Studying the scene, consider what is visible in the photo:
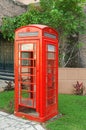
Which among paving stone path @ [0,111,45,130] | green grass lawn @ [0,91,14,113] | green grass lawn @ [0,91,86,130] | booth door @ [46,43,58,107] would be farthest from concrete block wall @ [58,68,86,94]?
paving stone path @ [0,111,45,130]

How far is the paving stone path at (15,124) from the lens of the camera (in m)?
6.41

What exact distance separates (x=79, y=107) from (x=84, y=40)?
5016 millimetres

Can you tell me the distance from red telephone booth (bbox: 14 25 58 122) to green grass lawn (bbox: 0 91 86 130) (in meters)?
0.38

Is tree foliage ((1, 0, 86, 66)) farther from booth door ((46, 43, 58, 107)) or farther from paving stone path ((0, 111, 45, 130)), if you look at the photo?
paving stone path ((0, 111, 45, 130))

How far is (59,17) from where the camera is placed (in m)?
10.5

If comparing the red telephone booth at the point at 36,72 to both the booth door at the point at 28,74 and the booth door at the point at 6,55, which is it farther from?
the booth door at the point at 6,55

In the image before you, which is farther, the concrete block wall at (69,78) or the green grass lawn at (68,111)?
the concrete block wall at (69,78)

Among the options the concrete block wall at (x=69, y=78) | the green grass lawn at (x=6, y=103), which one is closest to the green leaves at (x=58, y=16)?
the concrete block wall at (x=69, y=78)

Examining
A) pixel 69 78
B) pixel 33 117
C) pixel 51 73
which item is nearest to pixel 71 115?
pixel 33 117

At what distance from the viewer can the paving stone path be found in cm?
641

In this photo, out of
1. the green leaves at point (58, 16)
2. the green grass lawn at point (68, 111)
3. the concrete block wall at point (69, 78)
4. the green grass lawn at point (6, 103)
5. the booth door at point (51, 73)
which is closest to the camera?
the green grass lawn at point (68, 111)

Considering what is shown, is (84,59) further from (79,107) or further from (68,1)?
(79,107)

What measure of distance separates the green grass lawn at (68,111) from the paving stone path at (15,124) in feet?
1.10

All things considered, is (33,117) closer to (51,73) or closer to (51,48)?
(51,73)
